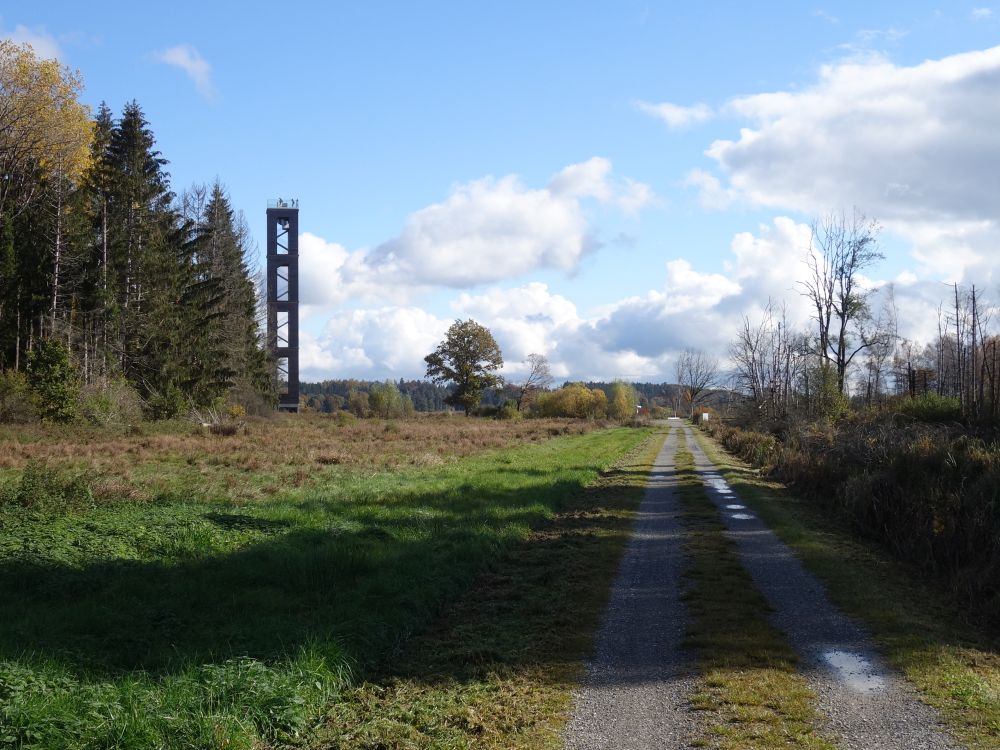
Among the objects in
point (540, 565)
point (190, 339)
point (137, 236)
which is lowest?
point (540, 565)

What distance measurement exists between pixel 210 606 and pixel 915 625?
24.0 ft

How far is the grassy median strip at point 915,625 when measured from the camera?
545cm

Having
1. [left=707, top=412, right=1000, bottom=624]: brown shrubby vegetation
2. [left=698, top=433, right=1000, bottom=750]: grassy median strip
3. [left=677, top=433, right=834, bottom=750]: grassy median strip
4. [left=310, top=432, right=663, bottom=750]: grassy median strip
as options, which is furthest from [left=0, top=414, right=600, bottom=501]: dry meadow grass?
[left=707, top=412, right=1000, bottom=624]: brown shrubby vegetation

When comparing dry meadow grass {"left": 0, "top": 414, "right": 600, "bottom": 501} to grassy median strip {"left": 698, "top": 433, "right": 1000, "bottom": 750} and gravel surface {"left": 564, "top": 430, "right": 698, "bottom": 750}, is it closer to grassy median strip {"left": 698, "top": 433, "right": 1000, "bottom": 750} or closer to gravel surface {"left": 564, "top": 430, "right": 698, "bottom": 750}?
gravel surface {"left": 564, "top": 430, "right": 698, "bottom": 750}

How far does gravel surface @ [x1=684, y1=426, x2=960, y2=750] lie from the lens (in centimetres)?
500

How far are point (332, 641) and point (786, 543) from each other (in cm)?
857

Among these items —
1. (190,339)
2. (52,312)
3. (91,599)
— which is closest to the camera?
(91,599)

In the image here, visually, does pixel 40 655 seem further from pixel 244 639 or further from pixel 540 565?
pixel 540 565

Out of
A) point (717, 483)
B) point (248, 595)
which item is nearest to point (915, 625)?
point (248, 595)

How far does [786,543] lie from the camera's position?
12.4 metres

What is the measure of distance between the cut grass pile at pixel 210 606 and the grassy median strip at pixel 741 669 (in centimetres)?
285

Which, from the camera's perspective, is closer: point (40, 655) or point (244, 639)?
point (40, 655)

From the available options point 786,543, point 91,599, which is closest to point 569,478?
point 786,543

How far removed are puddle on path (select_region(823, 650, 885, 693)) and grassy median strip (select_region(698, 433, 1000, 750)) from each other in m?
0.26
